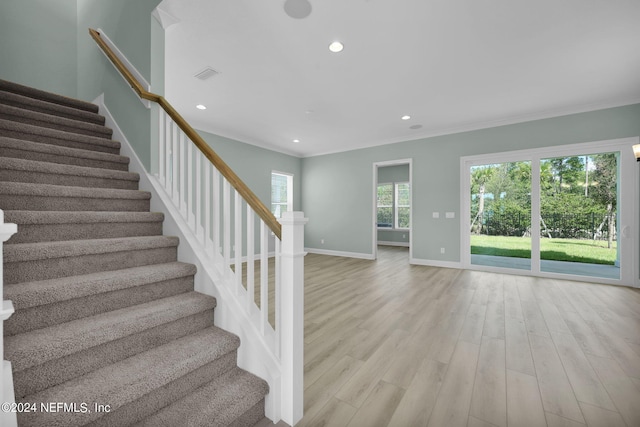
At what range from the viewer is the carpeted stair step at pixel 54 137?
2.08 m

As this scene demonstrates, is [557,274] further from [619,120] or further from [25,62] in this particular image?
[25,62]

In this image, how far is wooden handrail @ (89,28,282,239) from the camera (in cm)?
146

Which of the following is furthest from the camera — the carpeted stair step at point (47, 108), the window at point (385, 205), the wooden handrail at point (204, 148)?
the window at point (385, 205)

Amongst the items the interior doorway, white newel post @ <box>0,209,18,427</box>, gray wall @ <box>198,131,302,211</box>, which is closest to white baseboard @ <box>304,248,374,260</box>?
gray wall @ <box>198,131,302,211</box>

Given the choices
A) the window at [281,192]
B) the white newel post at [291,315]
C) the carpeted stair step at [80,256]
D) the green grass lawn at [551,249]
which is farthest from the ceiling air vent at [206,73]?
the green grass lawn at [551,249]

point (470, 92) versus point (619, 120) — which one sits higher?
point (470, 92)

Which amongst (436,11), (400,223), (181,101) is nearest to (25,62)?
(181,101)

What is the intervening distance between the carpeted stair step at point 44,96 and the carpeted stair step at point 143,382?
10.1ft

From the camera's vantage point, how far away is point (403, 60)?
2.97 meters

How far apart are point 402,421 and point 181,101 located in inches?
183

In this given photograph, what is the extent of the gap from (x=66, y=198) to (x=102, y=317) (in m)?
1.03

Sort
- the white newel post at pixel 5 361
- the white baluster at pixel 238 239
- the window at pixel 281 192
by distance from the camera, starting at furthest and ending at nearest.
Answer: the window at pixel 281 192, the white baluster at pixel 238 239, the white newel post at pixel 5 361

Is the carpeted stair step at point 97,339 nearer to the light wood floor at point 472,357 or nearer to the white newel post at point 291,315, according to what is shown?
the white newel post at point 291,315

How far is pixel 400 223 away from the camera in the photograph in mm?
8930
